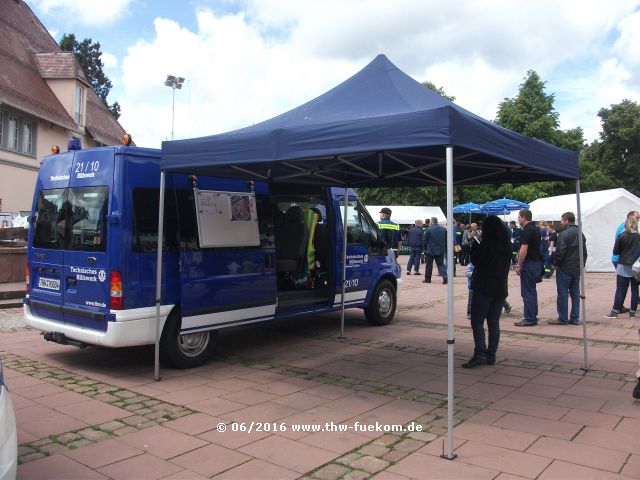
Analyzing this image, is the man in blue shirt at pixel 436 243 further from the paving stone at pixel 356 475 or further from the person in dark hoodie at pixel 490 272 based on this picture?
the paving stone at pixel 356 475

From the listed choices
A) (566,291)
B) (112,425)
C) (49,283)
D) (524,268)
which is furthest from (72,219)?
(566,291)

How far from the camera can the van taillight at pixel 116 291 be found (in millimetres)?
5645

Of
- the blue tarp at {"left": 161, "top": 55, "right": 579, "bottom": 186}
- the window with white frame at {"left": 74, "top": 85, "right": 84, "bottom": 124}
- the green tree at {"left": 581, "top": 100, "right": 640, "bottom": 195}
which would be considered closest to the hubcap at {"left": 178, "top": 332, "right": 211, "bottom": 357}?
the blue tarp at {"left": 161, "top": 55, "right": 579, "bottom": 186}

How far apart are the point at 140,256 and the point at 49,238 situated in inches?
55.4

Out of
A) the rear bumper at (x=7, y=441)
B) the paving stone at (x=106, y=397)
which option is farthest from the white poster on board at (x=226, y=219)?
the rear bumper at (x=7, y=441)

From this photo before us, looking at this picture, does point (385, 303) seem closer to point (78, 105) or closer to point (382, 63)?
point (382, 63)

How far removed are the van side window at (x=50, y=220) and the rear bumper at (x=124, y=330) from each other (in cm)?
97

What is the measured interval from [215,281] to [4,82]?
2293cm

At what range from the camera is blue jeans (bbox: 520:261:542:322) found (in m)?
9.06

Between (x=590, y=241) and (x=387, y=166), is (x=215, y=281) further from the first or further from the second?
(x=590, y=241)

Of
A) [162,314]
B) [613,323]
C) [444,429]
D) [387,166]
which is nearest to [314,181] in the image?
[387,166]

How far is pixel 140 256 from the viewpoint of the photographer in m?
5.84

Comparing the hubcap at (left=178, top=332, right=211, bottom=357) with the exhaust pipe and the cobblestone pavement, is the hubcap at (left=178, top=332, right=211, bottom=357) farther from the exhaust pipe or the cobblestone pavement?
the exhaust pipe

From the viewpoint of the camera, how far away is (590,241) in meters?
20.8
